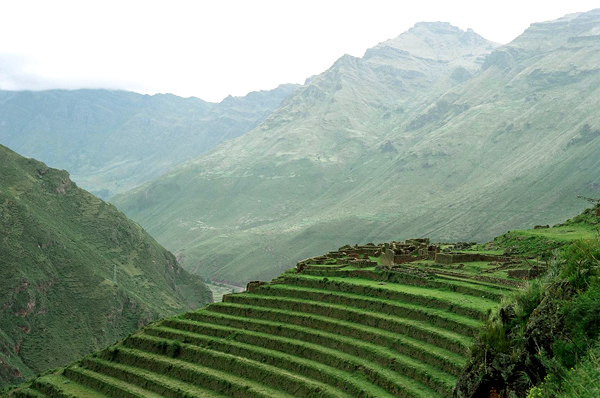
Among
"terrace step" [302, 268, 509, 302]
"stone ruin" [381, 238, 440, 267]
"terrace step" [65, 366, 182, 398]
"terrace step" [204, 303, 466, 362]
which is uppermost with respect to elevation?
"stone ruin" [381, 238, 440, 267]

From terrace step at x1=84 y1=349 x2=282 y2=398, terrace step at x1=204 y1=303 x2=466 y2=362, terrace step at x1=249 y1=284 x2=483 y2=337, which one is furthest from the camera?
terrace step at x1=84 y1=349 x2=282 y2=398

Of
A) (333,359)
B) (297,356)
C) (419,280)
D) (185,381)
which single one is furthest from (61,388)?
(419,280)

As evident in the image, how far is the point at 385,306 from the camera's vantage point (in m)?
46.2

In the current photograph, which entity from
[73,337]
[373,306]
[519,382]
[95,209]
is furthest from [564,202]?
[519,382]

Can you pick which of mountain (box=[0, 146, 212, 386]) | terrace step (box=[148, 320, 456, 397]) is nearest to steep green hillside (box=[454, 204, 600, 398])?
terrace step (box=[148, 320, 456, 397])

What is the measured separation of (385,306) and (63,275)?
90.8 meters

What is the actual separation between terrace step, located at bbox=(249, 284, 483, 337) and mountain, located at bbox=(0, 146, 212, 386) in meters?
53.8

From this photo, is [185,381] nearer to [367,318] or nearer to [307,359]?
[307,359]

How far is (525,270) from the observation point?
44531 millimetres

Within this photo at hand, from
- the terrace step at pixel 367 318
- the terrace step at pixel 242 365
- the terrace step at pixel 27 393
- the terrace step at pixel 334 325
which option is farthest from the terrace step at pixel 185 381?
the terrace step at pixel 367 318

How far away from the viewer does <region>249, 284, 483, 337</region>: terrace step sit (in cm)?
3902

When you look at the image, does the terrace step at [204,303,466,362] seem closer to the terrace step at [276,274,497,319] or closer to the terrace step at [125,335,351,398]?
the terrace step at [276,274,497,319]

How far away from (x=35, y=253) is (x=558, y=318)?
366 feet

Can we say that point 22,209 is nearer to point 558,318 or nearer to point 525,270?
point 525,270
